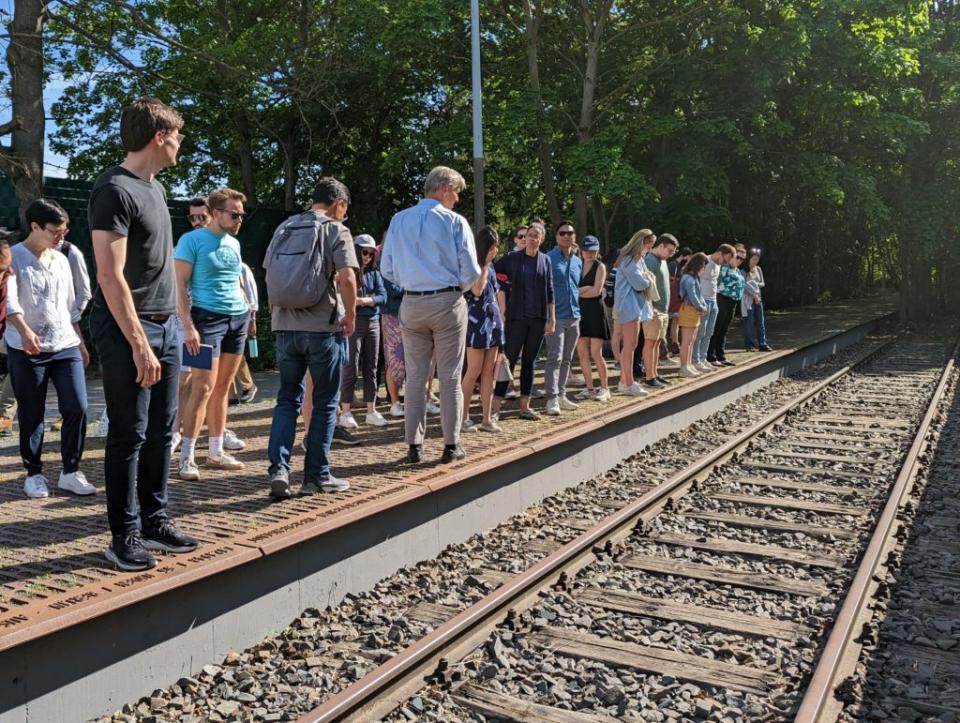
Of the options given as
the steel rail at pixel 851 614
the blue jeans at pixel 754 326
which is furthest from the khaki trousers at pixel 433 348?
the blue jeans at pixel 754 326

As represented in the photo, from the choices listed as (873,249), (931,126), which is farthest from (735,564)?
(873,249)

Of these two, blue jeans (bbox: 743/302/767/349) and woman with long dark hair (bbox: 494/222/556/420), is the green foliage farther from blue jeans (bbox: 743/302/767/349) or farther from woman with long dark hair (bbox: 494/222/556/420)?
woman with long dark hair (bbox: 494/222/556/420)

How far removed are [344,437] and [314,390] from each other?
2312mm

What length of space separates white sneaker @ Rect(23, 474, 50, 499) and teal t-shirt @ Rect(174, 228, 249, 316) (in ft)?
4.87

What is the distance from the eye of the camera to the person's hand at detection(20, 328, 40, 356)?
5.49 m

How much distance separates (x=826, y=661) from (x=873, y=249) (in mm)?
55153

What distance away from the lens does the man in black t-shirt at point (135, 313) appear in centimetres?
386

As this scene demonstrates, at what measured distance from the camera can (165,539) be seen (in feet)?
14.5

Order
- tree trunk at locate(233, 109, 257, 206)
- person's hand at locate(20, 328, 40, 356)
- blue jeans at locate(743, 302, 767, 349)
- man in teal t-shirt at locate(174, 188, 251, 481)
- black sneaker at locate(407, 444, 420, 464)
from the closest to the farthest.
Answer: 1. person's hand at locate(20, 328, 40, 356)
2. man in teal t-shirt at locate(174, 188, 251, 481)
3. black sneaker at locate(407, 444, 420, 464)
4. blue jeans at locate(743, 302, 767, 349)
5. tree trunk at locate(233, 109, 257, 206)

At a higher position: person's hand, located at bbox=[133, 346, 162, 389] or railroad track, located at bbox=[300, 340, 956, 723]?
person's hand, located at bbox=[133, 346, 162, 389]

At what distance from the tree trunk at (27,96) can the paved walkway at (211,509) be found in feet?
17.9

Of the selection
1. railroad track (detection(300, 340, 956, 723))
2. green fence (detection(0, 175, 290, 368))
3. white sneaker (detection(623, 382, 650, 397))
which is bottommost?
railroad track (detection(300, 340, 956, 723))

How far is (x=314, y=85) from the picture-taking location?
14.4 m

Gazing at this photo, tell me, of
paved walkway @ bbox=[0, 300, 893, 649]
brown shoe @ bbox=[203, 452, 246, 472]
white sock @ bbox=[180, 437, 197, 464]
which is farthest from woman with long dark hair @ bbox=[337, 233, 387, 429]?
white sock @ bbox=[180, 437, 197, 464]
